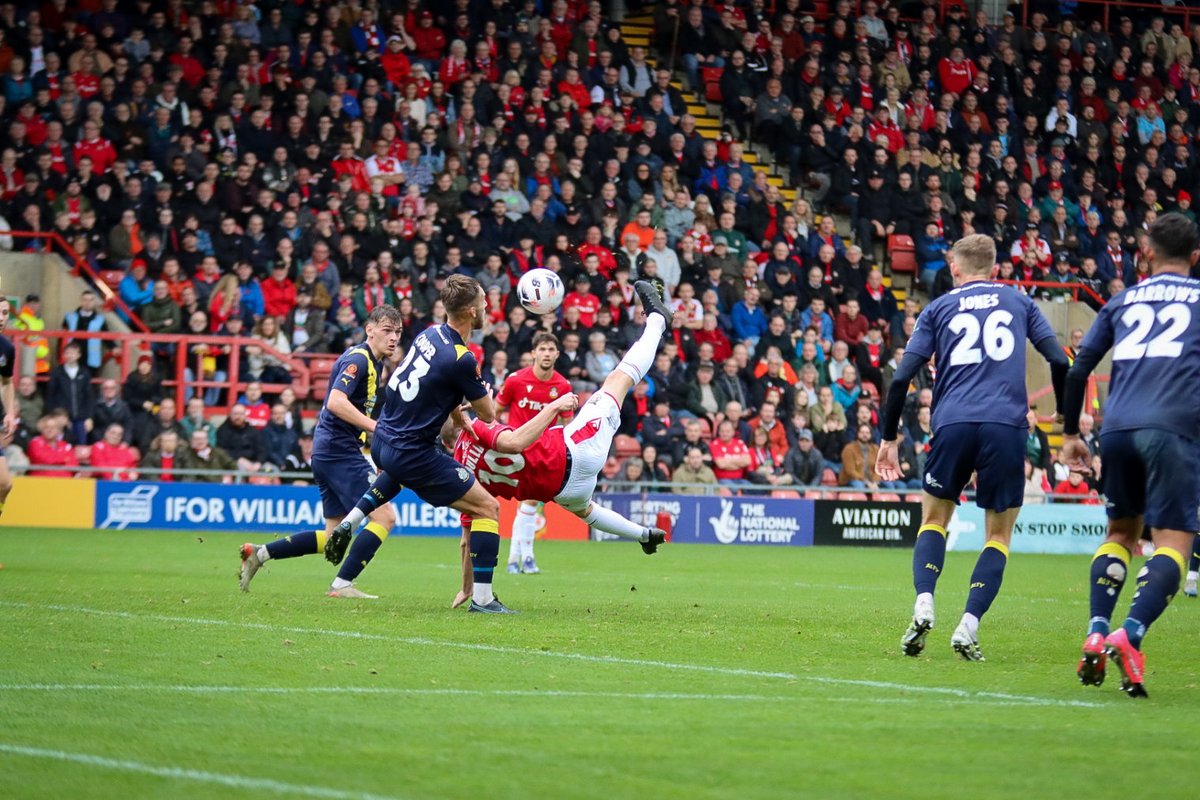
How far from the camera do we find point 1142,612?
7.61 meters

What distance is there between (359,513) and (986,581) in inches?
195

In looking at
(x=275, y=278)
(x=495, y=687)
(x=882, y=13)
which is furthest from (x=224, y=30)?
(x=495, y=687)

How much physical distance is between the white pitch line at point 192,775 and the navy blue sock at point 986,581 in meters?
4.87

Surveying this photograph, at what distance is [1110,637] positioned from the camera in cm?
749

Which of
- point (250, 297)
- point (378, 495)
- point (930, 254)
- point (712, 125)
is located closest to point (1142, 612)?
point (378, 495)

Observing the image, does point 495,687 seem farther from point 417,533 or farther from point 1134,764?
point 417,533

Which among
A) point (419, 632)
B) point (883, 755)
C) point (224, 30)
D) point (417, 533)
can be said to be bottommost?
point (417, 533)

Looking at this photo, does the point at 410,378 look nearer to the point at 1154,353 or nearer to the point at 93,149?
the point at 1154,353

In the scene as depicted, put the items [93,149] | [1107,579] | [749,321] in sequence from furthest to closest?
[749,321]
[93,149]
[1107,579]

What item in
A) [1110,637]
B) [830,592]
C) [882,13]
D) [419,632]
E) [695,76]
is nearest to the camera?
[1110,637]

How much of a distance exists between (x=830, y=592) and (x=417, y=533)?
1024 cm

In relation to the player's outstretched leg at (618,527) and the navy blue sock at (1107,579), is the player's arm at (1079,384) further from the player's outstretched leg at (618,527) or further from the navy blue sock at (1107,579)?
the player's outstretched leg at (618,527)

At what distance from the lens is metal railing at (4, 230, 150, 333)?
22953 mm

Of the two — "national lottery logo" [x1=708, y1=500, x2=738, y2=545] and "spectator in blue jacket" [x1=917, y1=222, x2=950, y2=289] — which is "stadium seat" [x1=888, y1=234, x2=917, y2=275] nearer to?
"spectator in blue jacket" [x1=917, y1=222, x2=950, y2=289]
